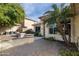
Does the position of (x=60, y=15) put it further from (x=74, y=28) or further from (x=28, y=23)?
(x=28, y=23)

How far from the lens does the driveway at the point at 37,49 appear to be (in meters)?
5.93

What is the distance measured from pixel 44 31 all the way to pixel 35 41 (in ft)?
0.81

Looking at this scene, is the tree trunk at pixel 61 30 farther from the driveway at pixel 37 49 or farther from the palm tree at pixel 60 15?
the driveway at pixel 37 49

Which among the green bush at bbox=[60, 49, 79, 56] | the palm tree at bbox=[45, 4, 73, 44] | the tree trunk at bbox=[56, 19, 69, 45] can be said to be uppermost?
the palm tree at bbox=[45, 4, 73, 44]

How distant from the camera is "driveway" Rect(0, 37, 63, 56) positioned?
593 centimetres

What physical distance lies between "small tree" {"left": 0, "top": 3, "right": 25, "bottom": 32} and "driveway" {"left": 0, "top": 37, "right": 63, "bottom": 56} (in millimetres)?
Answer: 391

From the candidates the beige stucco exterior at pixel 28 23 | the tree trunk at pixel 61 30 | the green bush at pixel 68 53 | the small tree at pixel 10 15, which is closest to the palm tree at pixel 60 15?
the tree trunk at pixel 61 30

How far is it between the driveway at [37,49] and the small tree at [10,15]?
0.39 m

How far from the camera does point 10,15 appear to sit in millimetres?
5965

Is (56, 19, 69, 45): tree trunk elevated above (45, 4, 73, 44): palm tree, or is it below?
below

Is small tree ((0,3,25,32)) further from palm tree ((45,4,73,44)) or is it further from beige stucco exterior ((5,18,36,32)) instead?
palm tree ((45,4,73,44))

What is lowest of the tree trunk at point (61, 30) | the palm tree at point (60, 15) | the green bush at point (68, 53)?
the green bush at point (68, 53)

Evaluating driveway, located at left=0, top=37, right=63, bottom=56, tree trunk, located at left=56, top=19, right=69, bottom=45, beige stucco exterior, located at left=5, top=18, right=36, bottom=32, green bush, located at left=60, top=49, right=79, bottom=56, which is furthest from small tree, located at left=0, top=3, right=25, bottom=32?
green bush, located at left=60, top=49, right=79, bottom=56

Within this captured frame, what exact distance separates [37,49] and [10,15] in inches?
30.3
